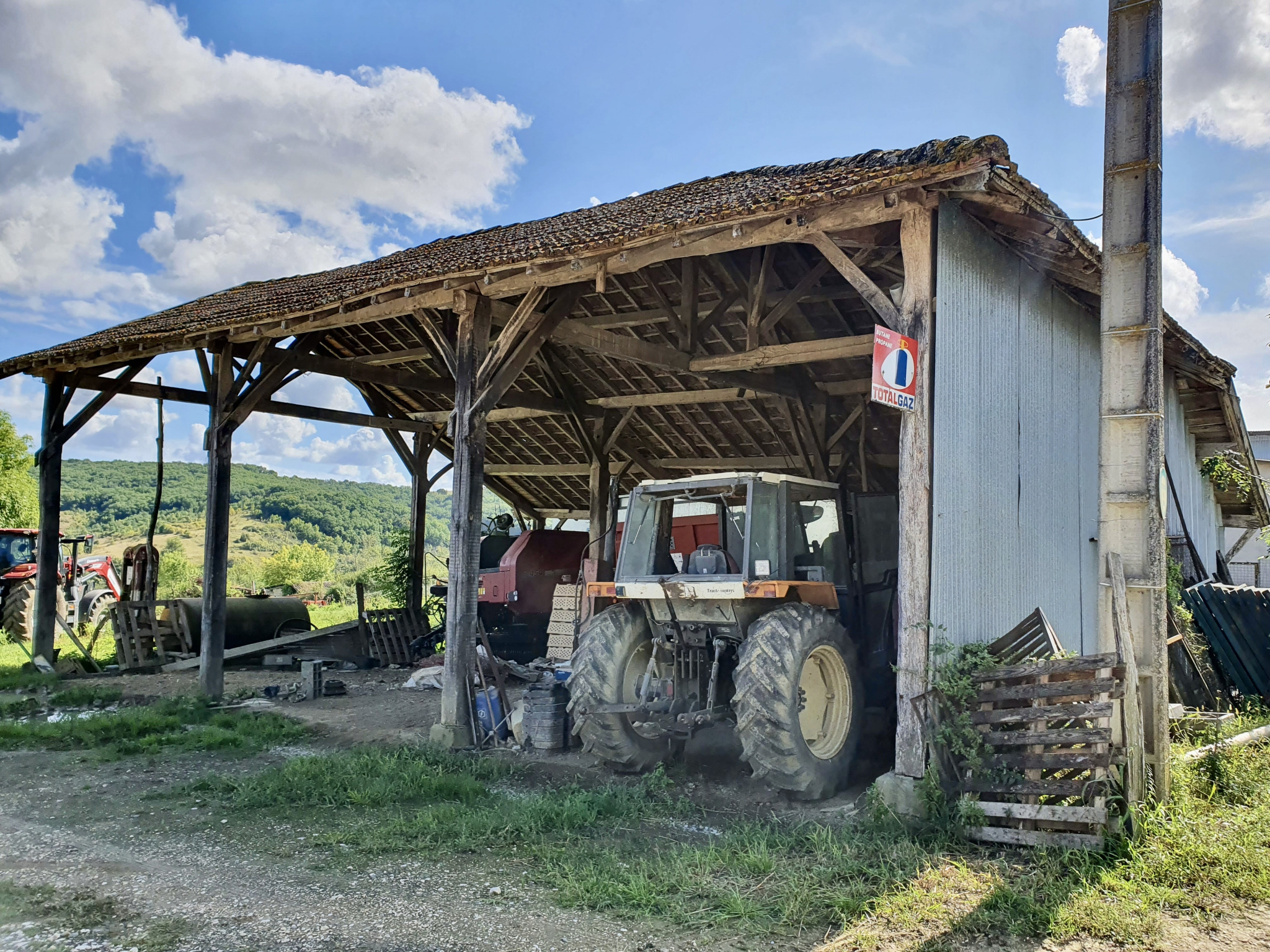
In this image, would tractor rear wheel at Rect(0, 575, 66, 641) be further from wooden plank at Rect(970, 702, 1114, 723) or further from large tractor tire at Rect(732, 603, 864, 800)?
wooden plank at Rect(970, 702, 1114, 723)

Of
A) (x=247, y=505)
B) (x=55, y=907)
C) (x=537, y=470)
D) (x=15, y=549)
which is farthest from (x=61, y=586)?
(x=247, y=505)

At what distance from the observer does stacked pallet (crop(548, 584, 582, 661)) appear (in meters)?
13.4

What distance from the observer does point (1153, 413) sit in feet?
18.9

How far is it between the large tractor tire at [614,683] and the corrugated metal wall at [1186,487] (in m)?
7.42

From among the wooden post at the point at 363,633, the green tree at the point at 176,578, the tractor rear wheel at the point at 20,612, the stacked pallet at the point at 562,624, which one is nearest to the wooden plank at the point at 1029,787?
the stacked pallet at the point at 562,624

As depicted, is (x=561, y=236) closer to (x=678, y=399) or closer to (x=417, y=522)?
(x=678, y=399)

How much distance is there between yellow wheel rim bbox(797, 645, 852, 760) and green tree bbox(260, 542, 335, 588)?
2694 centimetres

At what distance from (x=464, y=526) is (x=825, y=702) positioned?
12.5 ft

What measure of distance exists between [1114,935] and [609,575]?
5494mm

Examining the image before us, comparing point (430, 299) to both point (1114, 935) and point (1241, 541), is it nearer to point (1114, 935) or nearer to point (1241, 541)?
point (1114, 935)

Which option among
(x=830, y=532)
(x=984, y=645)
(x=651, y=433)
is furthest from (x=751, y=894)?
(x=651, y=433)

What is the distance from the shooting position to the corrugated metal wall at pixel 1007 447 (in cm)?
641

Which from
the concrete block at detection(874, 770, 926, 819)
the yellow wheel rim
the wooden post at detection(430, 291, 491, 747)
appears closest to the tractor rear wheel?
the wooden post at detection(430, 291, 491, 747)

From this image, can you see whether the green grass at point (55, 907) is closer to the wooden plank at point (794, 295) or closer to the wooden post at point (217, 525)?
the wooden post at point (217, 525)
